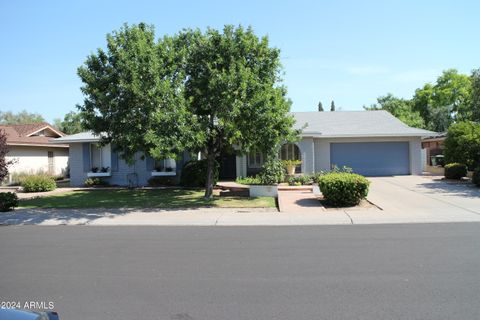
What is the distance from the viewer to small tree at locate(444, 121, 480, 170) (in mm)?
22859

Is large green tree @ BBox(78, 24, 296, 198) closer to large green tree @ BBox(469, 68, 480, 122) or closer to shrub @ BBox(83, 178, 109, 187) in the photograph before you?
shrub @ BBox(83, 178, 109, 187)

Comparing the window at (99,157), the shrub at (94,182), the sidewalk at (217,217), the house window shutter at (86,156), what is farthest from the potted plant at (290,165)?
the house window shutter at (86,156)

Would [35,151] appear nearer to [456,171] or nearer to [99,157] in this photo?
[99,157]

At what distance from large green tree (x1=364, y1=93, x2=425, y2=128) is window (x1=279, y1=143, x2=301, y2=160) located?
95.7 feet

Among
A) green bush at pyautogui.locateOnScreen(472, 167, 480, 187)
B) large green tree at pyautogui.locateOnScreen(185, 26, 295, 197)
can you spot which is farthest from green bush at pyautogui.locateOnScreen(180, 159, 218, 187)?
green bush at pyautogui.locateOnScreen(472, 167, 480, 187)

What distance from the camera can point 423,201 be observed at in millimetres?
15922

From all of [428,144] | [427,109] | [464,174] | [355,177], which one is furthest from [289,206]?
[427,109]

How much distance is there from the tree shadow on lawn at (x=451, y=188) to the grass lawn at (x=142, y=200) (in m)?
7.53

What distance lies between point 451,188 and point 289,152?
9.42 m

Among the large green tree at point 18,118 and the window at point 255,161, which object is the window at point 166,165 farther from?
the large green tree at point 18,118

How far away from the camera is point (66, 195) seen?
2061 centimetres

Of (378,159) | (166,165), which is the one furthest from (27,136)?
(378,159)

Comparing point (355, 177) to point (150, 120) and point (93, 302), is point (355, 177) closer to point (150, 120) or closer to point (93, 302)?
point (150, 120)

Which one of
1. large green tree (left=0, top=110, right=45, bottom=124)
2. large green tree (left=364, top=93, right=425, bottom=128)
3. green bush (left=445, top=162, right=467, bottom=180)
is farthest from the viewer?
large green tree (left=0, top=110, right=45, bottom=124)
